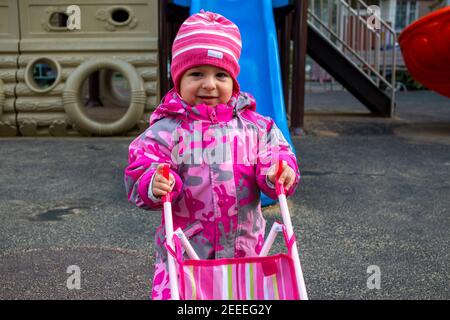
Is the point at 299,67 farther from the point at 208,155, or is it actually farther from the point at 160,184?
the point at 160,184

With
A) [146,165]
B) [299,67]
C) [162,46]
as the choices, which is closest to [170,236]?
[146,165]

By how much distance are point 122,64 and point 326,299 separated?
5.48 meters

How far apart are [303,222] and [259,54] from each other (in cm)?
191

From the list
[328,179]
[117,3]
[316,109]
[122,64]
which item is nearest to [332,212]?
[328,179]

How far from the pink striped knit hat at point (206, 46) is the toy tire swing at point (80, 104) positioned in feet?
17.9

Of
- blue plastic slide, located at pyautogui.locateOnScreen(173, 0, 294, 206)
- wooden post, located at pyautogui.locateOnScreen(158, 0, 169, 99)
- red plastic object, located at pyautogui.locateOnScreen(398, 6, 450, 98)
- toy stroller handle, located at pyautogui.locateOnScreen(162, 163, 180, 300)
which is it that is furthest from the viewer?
red plastic object, located at pyautogui.locateOnScreen(398, 6, 450, 98)

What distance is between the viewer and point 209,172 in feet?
5.60

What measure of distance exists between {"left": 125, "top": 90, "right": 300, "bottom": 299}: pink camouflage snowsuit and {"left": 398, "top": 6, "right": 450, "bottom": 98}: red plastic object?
673cm

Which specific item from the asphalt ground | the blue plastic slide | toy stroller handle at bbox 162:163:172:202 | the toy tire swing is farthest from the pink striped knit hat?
the toy tire swing

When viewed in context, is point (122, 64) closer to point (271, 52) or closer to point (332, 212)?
point (271, 52)

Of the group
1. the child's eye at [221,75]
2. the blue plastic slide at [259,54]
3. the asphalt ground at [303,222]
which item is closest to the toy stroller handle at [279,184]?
the child's eye at [221,75]

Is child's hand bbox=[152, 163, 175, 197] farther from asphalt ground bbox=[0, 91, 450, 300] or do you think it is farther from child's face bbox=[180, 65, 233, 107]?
asphalt ground bbox=[0, 91, 450, 300]

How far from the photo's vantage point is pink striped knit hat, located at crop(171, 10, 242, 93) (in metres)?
1.70

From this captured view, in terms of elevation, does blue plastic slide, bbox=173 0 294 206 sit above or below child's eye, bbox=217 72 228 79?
below
